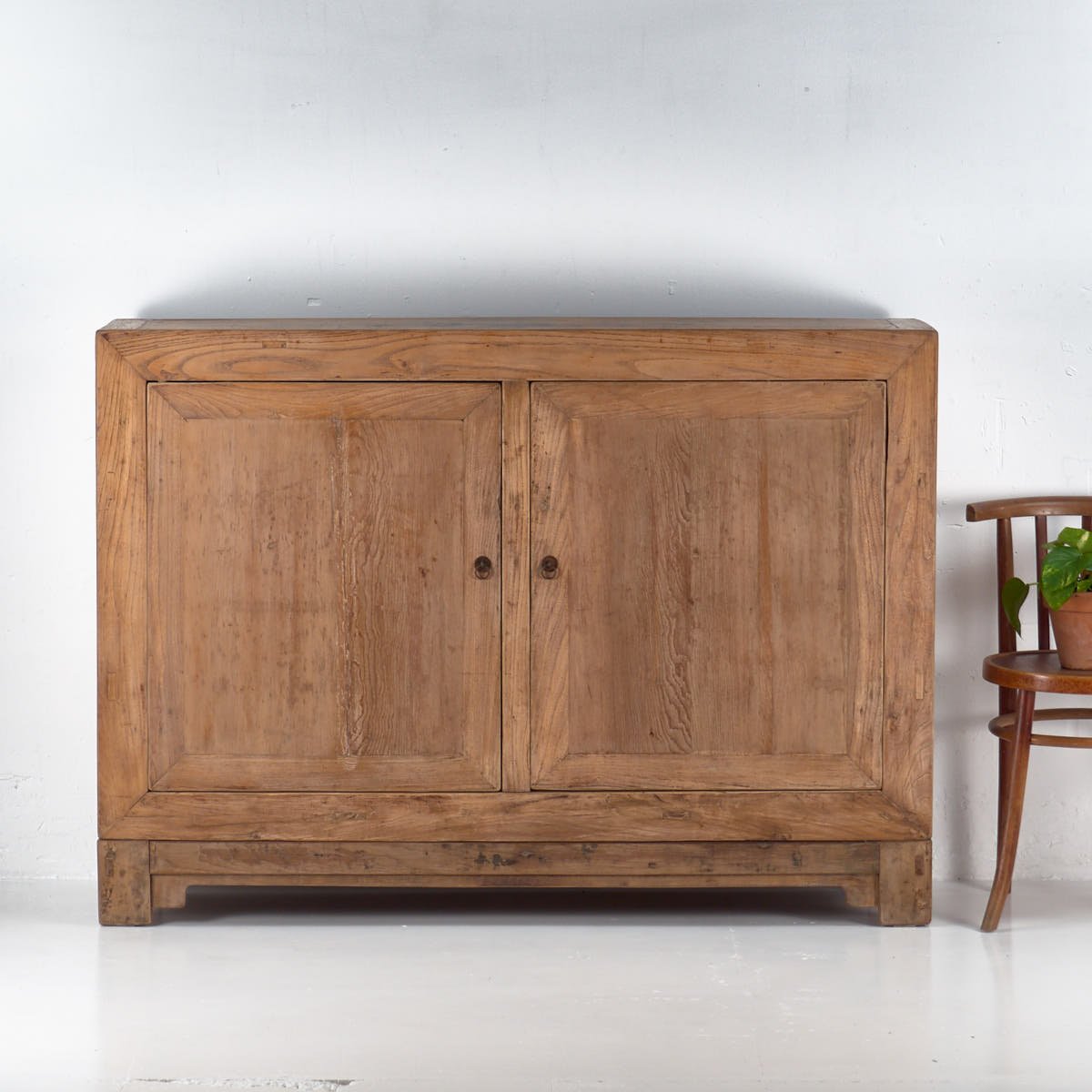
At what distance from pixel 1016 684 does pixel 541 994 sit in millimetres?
1080

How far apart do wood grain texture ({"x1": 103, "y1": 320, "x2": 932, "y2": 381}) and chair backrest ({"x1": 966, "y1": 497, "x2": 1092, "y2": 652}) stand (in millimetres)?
489

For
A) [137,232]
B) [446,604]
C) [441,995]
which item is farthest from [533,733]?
[137,232]

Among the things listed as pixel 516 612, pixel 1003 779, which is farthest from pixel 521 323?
pixel 1003 779

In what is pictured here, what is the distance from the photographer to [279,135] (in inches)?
119

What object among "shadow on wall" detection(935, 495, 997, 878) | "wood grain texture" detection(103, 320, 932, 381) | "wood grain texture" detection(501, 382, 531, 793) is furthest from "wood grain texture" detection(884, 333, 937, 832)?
"wood grain texture" detection(501, 382, 531, 793)

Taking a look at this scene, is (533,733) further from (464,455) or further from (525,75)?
(525,75)

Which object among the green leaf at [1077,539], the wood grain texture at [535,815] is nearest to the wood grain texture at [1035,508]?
the green leaf at [1077,539]

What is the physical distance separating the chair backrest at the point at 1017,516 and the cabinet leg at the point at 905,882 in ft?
1.75

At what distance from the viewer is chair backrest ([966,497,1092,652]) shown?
2.87 m

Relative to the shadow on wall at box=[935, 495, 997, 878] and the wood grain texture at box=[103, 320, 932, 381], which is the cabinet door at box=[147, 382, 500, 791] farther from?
the shadow on wall at box=[935, 495, 997, 878]

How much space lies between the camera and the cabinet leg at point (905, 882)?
8.66ft

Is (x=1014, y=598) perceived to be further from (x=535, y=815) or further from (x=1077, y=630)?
(x=535, y=815)

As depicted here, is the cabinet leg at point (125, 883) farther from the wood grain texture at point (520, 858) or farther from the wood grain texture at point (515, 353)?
the wood grain texture at point (515, 353)

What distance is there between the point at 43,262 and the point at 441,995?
6.09 feet
